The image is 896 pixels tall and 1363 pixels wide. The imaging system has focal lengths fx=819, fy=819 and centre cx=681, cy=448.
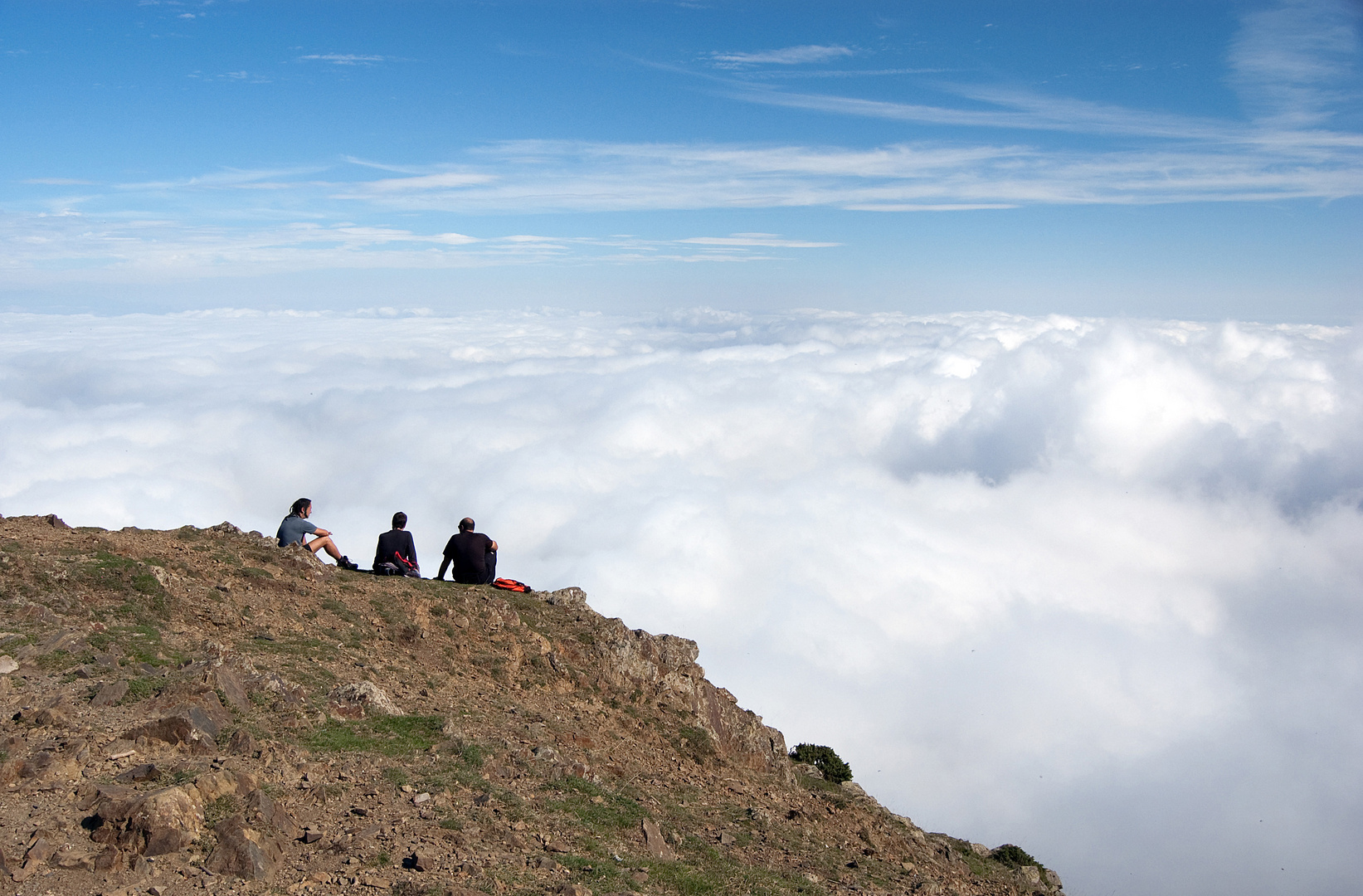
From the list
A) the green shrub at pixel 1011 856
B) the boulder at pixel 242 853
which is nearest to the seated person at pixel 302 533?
the boulder at pixel 242 853

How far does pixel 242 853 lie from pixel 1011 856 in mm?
13753

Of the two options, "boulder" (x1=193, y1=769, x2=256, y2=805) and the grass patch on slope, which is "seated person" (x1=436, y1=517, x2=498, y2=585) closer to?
the grass patch on slope

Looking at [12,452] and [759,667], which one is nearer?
[759,667]

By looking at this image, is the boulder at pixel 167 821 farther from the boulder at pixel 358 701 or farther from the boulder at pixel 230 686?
the boulder at pixel 358 701

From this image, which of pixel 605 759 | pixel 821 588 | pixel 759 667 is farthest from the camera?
pixel 821 588

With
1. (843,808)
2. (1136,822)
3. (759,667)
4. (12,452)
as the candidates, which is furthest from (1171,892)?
(12,452)

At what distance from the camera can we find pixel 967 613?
174500mm

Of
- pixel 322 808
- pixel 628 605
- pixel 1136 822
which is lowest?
pixel 322 808

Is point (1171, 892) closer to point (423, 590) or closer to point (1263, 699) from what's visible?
point (1263, 699)

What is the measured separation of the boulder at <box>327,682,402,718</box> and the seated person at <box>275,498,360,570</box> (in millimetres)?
5538

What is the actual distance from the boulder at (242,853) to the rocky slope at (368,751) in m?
0.03

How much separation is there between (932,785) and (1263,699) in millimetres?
93952

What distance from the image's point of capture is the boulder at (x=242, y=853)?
620 centimetres

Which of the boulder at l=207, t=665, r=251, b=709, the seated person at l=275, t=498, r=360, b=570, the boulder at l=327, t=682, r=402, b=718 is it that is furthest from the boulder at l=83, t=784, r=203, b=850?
the seated person at l=275, t=498, r=360, b=570
